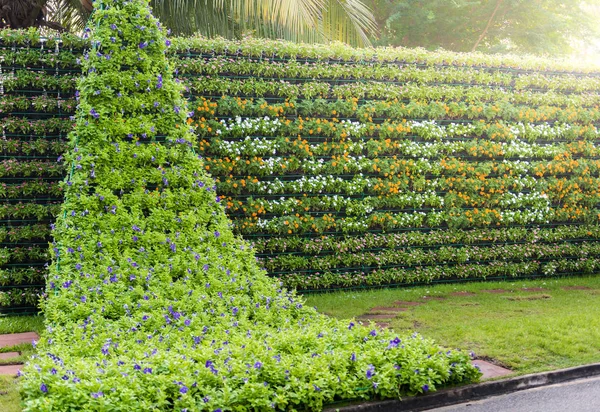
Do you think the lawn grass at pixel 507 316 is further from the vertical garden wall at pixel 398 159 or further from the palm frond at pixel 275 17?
the palm frond at pixel 275 17

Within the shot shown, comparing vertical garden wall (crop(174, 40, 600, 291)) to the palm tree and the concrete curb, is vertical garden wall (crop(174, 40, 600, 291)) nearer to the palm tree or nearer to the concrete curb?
the palm tree

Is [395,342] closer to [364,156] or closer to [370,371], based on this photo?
[370,371]

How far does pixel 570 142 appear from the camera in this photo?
11.4 m

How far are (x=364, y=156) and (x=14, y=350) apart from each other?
211 inches

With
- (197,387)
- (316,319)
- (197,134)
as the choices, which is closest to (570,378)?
(316,319)

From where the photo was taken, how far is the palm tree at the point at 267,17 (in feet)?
38.5

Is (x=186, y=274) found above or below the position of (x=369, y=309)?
above

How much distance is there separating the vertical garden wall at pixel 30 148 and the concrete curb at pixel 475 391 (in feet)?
16.0

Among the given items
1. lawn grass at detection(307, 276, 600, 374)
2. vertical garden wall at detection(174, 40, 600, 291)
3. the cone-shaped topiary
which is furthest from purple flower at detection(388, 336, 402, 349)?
vertical garden wall at detection(174, 40, 600, 291)

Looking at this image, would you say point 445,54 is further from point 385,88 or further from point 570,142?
→ point 570,142

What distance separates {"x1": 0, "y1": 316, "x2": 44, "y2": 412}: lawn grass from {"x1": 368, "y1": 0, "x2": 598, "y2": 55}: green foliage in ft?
57.2

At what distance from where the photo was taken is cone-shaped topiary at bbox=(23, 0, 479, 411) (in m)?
4.88

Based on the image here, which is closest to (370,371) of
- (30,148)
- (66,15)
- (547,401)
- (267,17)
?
(547,401)

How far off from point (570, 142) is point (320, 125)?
4.65 m
